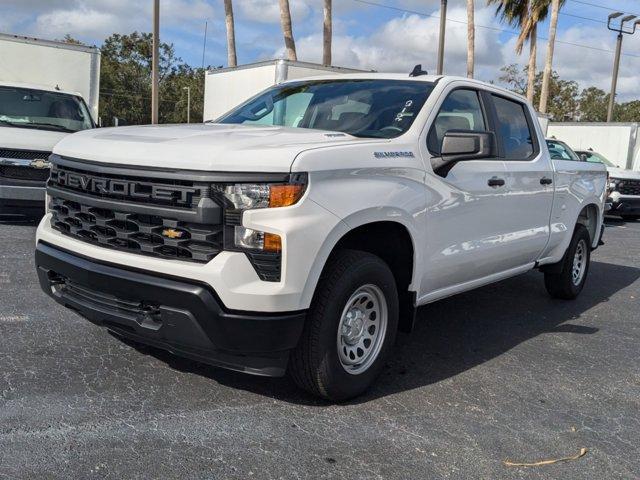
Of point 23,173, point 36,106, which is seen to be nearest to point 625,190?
point 36,106

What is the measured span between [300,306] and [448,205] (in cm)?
144

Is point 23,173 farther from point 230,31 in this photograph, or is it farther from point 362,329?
point 230,31

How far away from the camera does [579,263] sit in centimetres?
678

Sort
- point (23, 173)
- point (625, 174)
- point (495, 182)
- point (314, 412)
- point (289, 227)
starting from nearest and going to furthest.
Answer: point (289, 227), point (314, 412), point (495, 182), point (23, 173), point (625, 174)

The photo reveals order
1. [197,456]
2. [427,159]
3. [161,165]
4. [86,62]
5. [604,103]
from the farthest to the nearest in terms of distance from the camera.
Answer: [604,103] < [86,62] < [427,159] < [161,165] < [197,456]

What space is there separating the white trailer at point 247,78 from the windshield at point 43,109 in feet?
10.5

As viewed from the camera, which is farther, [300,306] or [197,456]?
[300,306]

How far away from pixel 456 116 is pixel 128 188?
7.76ft

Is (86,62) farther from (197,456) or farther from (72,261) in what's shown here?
(197,456)

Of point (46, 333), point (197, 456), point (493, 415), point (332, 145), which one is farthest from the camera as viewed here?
point (46, 333)

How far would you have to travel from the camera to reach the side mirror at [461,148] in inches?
157

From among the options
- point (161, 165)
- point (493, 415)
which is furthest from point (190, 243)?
point (493, 415)

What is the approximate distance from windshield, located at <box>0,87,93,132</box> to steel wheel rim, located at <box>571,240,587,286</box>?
6.96 metres

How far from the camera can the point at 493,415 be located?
3711mm
